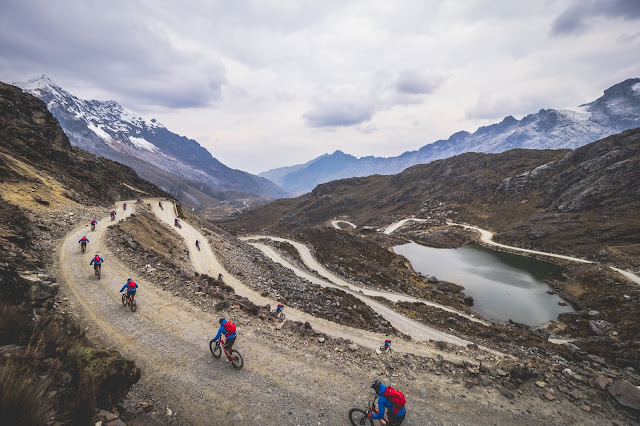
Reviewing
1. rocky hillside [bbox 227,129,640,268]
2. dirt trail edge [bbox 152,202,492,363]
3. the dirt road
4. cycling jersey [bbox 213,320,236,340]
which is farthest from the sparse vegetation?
rocky hillside [bbox 227,129,640,268]

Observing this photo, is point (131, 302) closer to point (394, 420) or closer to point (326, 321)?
point (326, 321)

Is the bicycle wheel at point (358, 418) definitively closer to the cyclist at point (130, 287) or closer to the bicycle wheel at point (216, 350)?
the bicycle wheel at point (216, 350)

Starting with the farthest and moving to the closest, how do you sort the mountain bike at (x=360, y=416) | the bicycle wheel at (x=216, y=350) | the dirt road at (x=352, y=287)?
the dirt road at (x=352, y=287)
the bicycle wheel at (x=216, y=350)
the mountain bike at (x=360, y=416)

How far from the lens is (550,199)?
11556 centimetres

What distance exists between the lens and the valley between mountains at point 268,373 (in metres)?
11.2

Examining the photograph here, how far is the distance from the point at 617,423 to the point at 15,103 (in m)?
105

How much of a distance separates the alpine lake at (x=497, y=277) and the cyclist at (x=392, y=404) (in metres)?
45.5

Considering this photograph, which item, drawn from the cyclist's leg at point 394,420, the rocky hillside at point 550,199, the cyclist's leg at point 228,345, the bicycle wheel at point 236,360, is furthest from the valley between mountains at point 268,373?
the rocky hillside at point 550,199

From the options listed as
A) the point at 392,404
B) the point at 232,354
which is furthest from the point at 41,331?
the point at 392,404

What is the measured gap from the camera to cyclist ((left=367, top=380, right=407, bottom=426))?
30.8 feet

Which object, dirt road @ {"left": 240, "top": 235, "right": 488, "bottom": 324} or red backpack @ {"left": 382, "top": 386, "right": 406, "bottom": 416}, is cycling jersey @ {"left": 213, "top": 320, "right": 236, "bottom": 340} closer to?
red backpack @ {"left": 382, "top": 386, "right": 406, "bottom": 416}

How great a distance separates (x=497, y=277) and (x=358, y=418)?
223 feet

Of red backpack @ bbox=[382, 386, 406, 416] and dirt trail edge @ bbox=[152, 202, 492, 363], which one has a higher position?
red backpack @ bbox=[382, 386, 406, 416]

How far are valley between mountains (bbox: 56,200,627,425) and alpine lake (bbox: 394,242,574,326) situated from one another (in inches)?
1503
